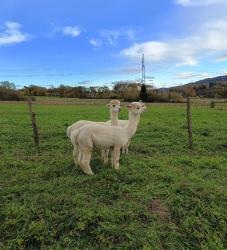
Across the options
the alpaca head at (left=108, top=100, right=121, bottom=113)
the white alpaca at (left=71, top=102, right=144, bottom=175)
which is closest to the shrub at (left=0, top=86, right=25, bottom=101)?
the alpaca head at (left=108, top=100, right=121, bottom=113)

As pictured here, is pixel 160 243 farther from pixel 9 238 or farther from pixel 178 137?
pixel 178 137

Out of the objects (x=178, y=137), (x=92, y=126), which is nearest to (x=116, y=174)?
(x=92, y=126)

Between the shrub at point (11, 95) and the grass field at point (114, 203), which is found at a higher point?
the grass field at point (114, 203)

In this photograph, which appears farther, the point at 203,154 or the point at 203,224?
the point at 203,154

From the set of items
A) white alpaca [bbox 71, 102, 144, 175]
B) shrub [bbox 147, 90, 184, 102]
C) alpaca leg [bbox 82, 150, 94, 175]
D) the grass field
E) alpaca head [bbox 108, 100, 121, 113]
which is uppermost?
alpaca head [bbox 108, 100, 121, 113]

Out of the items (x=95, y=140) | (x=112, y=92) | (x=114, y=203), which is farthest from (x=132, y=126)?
(x=112, y=92)

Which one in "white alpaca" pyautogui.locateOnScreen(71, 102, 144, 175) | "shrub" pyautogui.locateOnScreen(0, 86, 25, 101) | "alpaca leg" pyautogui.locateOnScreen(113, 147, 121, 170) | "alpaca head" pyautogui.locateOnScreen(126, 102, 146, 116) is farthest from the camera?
"shrub" pyautogui.locateOnScreen(0, 86, 25, 101)

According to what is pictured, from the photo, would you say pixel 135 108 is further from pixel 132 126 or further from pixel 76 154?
pixel 76 154

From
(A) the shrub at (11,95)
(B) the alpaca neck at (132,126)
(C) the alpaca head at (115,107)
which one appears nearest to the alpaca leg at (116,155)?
(B) the alpaca neck at (132,126)

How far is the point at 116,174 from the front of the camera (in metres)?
7.14

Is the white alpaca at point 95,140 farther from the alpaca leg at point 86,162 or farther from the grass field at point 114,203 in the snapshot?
the grass field at point 114,203

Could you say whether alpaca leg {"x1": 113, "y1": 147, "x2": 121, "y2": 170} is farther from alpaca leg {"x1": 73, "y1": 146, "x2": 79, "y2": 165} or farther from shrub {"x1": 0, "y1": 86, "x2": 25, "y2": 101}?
shrub {"x1": 0, "y1": 86, "x2": 25, "y2": 101}

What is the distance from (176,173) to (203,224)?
2.29 metres

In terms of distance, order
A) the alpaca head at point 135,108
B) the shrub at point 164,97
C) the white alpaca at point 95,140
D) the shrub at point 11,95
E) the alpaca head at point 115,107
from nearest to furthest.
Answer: the white alpaca at point 95,140 → the alpaca head at point 135,108 → the alpaca head at point 115,107 → the shrub at point 164,97 → the shrub at point 11,95
